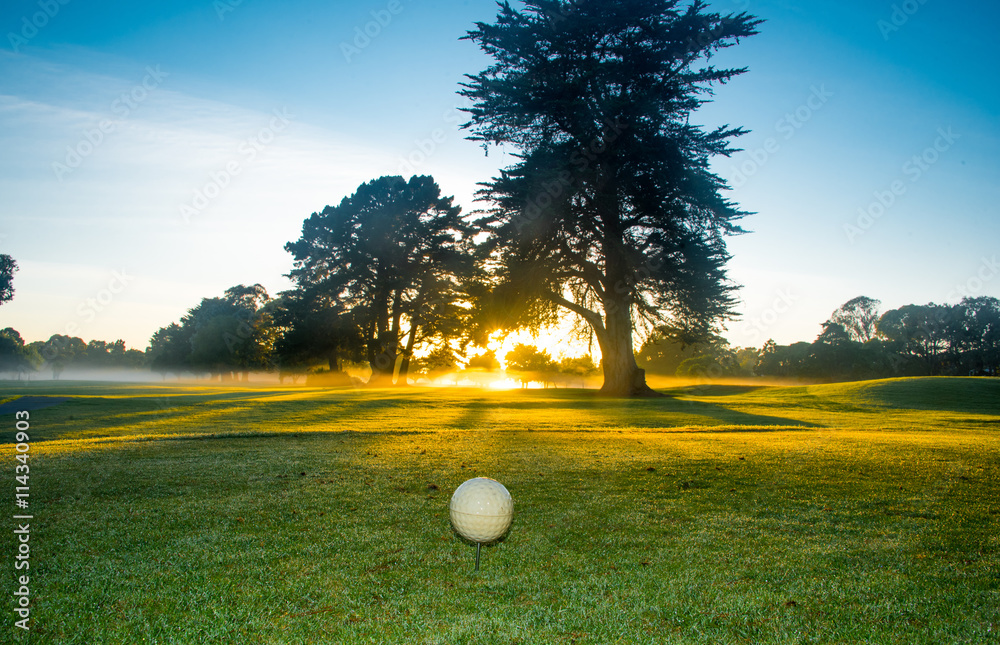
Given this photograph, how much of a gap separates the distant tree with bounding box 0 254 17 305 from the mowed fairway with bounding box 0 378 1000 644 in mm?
52645

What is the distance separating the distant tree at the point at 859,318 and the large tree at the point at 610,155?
283 feet

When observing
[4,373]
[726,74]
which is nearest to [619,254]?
[726,74]

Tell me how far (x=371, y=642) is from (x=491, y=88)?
29.8m

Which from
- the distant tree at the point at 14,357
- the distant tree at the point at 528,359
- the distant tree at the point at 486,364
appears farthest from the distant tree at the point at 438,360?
the distant tree at the point at 14,357

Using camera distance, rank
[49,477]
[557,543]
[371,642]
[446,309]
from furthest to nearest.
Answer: [446,309], [49,477], [557,543], [371,642]

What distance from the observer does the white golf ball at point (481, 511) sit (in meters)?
4.16

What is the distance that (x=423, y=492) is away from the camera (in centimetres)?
697

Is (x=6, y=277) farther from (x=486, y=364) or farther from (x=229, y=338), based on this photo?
(x=486, y=364)

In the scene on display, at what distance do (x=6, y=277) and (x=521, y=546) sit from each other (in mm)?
64500

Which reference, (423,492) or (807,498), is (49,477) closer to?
(423,492)

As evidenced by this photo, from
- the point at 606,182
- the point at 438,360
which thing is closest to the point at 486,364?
the point at 438,360

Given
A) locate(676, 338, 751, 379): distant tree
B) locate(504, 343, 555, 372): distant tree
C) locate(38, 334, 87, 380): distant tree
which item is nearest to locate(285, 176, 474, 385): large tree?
locate(504, 343, 555, 372): distant tree

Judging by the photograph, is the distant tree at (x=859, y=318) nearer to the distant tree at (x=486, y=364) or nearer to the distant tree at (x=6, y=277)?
the distant tree at (x=486, y=364)

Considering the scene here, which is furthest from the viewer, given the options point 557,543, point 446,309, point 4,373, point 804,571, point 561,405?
point 4,373
